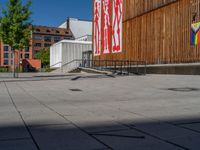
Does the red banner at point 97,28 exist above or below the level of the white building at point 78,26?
below

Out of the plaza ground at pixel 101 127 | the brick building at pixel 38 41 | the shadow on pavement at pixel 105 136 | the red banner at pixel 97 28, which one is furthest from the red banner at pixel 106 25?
the brick building at pixel 38 41

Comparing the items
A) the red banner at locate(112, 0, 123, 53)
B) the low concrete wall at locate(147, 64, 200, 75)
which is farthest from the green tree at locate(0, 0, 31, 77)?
the red banner at locate(112, 0, 123, 53)

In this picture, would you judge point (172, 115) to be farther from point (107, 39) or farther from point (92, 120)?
point (107, 39)

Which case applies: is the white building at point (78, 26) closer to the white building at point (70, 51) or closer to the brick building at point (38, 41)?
the brick building at point (38, 41)

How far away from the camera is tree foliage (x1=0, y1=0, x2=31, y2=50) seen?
21.8m

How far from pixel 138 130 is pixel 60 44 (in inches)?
1790

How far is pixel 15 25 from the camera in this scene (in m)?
21.7

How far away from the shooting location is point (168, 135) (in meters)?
4.40

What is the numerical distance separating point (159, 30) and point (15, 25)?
12.3 metres

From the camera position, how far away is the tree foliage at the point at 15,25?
2180 centimetres

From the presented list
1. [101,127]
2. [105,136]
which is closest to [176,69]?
[101,127]

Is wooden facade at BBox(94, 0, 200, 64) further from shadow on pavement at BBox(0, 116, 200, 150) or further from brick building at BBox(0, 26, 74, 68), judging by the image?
brick building at BBox(0, 26, 74, 68)

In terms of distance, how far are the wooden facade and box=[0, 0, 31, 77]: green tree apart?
1124 centimetres

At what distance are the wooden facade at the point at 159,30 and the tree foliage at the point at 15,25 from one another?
11240 mm
